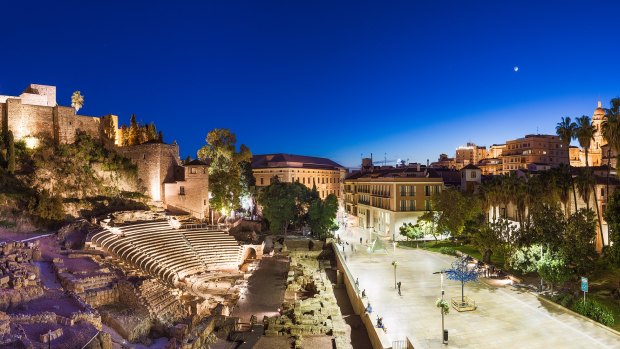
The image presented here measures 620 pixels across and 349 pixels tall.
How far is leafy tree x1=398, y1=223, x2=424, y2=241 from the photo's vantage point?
4475 centimetres

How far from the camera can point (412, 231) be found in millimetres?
44750

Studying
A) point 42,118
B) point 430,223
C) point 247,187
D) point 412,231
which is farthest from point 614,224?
point 42,118

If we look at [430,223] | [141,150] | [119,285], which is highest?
[141,150]

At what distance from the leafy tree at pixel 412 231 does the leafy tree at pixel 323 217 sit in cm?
821

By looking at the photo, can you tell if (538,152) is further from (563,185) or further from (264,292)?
(264,292)

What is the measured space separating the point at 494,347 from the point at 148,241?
25.3 metres

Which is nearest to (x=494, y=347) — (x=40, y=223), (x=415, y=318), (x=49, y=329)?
(x=415, y=318)

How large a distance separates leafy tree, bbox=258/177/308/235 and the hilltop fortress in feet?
26.0

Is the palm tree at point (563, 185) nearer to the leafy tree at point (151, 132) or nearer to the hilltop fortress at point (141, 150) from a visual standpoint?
the hilltop fortress at point (141, 150)

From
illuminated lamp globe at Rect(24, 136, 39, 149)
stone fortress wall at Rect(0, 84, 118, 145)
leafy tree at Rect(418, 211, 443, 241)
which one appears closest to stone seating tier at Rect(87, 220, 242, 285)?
illuminated lamp globe at Rect(24, 136, 39, 149)

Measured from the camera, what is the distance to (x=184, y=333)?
758 inches

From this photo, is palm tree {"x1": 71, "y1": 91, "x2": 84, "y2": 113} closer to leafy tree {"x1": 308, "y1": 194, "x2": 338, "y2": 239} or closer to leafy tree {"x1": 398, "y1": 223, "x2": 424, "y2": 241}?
leafy tree {"x1": 308, "y1": 194, "x2": 338, "y2": 239}

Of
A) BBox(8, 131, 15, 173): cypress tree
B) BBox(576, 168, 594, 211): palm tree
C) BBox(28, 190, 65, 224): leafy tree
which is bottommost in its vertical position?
BBox(28, 190, 65, 224): leafy tree

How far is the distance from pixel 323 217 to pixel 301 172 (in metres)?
33.1
